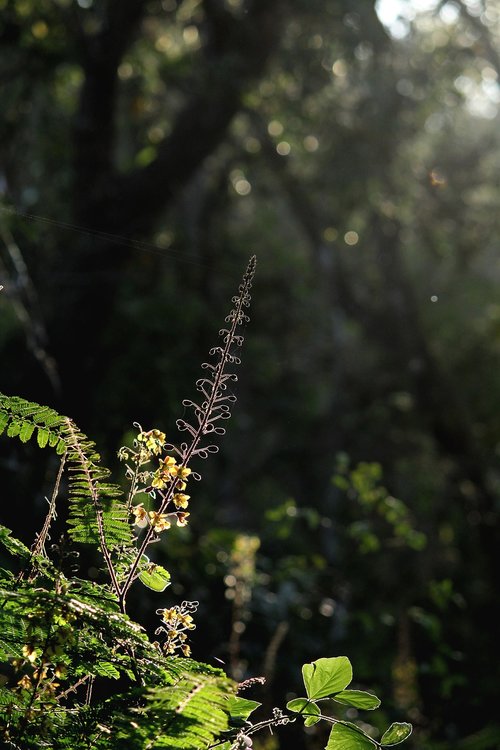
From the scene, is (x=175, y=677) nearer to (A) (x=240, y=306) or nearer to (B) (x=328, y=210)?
(A) (x=240, y=306)

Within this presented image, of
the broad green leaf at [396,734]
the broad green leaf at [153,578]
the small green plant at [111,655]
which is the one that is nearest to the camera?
the small green plant at [111,655]

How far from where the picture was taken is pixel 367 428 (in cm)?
1226

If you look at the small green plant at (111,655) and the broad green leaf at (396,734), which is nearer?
the small green plant at (111,655)

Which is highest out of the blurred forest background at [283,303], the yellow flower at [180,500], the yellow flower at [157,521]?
the blurred forest background at [283,303]

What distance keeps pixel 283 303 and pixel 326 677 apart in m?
12.2

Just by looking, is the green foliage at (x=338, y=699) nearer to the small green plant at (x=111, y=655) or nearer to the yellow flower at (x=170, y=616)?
the small green plant at (x=111, y=655)

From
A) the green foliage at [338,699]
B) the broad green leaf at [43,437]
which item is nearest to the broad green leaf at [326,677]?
the green foliage at [338,699]

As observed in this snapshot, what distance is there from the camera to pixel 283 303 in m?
13.3

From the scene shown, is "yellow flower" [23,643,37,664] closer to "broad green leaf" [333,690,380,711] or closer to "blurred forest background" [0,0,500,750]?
"broad green leaf" [333,690,380,711]

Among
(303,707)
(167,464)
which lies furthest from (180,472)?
(303,707)

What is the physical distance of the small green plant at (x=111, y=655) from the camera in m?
1.00

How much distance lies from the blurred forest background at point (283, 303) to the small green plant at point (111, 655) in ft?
3.84

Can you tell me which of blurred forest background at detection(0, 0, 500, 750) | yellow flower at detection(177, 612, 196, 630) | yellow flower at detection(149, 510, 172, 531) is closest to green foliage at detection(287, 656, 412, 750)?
yellow flower at detection(177, 612, 196, 630)

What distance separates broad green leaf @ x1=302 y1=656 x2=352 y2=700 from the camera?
3.73 feet
